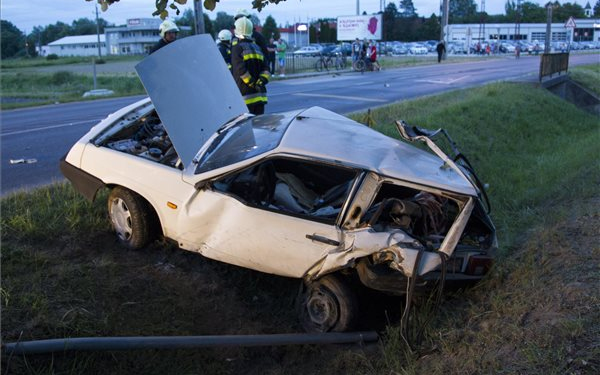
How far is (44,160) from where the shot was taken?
8969mm

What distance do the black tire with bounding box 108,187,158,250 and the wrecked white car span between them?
0.01 metres

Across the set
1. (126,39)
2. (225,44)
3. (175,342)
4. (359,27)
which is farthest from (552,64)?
(126,39)

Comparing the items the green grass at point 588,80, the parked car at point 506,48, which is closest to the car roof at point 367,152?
the green grass at point 588,80

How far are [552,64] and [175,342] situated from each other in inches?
787

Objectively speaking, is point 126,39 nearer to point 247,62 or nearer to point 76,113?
point 76,113

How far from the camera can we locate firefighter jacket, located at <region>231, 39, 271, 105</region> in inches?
310

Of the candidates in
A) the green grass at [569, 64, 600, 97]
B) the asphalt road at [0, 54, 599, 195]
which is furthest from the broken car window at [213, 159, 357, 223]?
the green grass at [569, 64, 600, 97]

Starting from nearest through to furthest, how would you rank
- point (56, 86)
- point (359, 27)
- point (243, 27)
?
point (243, 27), point (56, 86), point (359, 27)

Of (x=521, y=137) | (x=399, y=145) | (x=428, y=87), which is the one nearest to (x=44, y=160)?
(x=399, y=145)

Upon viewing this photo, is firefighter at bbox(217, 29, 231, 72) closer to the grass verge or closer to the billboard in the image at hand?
the grass verge

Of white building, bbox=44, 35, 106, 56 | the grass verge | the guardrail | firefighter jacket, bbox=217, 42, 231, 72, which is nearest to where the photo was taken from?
the grass verge

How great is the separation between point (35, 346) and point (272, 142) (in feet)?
7.28

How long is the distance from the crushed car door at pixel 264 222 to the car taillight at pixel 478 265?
3.31ft

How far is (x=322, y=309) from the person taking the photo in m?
4.40
